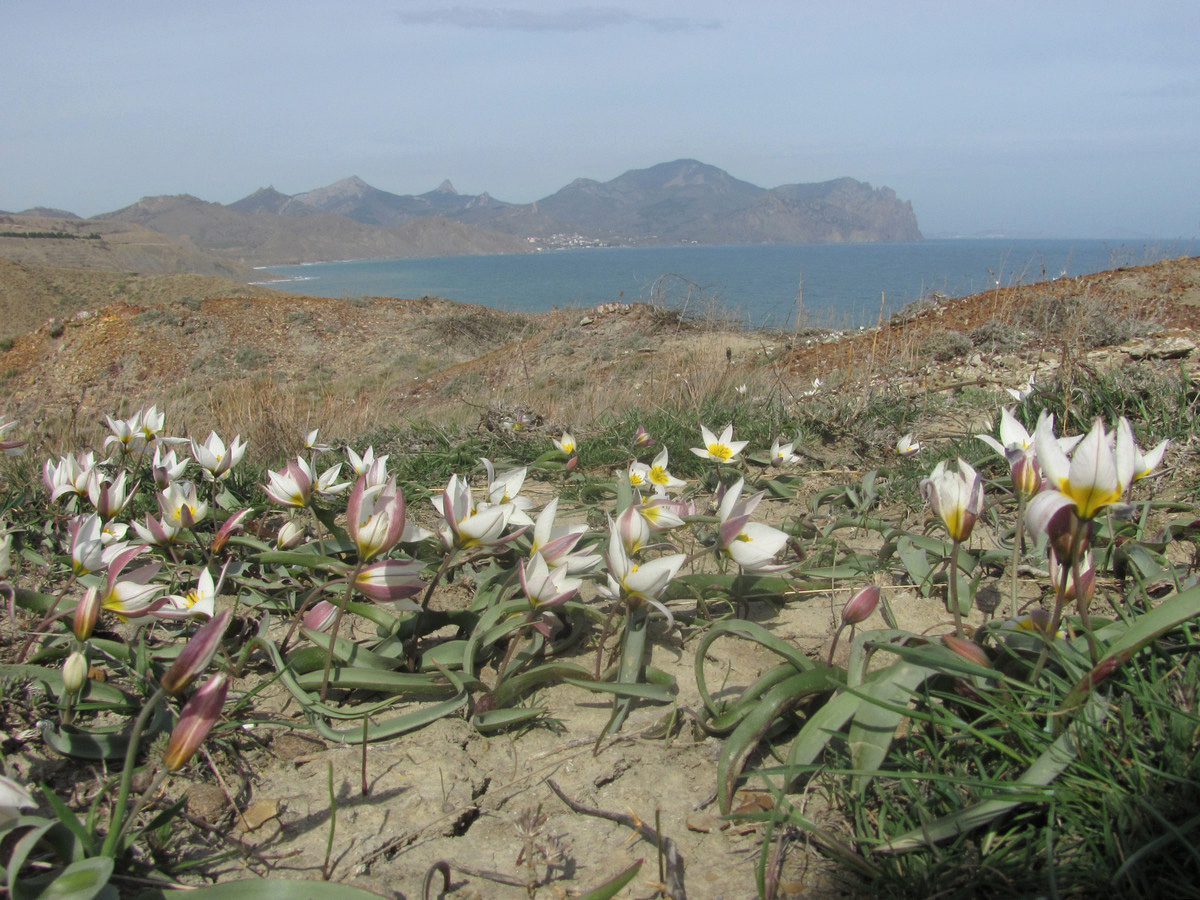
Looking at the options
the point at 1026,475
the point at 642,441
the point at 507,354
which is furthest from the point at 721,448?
the point at 507,354

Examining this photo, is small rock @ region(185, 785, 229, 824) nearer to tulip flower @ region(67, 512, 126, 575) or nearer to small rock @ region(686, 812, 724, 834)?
tulip flower @ region(67, 512, 126, 575)

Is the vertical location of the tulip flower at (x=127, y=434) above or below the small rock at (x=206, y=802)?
above

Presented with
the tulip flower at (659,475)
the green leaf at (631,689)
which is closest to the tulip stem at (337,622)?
the green leaf at (631,689)

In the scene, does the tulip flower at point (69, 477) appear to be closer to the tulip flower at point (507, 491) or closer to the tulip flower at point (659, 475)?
the tulip flower at point (507, 491)

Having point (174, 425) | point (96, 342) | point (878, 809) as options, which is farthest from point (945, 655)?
point (96, 342)

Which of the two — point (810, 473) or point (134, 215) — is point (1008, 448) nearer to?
point (810, 473)

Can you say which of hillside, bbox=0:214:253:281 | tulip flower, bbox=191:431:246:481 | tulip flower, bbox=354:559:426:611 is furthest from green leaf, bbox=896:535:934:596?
hillside, bbox=0:214:253:281

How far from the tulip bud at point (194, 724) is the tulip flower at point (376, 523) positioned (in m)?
0.36

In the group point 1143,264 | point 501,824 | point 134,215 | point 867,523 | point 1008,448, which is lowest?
point 501,824

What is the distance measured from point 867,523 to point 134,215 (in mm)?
215930

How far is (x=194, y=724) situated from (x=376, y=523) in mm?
450

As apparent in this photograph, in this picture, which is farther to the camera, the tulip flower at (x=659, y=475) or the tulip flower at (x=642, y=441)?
the tulip flower at (x=642, y=441)

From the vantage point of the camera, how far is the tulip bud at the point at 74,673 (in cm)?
142

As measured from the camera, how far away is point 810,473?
338 cm
